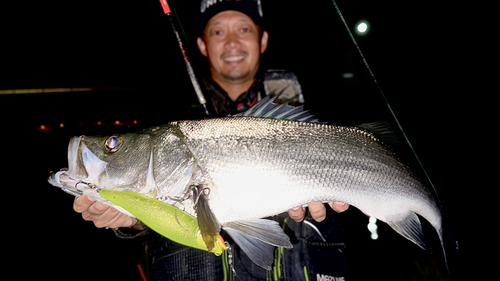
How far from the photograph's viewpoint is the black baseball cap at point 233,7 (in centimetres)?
261

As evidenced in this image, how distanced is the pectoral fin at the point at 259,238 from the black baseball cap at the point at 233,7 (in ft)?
7.23

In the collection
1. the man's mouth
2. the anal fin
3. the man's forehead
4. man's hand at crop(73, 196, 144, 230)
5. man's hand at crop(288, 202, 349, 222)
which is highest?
the man's forehead

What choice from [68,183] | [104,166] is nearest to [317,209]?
[104,166]

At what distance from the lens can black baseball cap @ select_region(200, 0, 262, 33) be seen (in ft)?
8.57

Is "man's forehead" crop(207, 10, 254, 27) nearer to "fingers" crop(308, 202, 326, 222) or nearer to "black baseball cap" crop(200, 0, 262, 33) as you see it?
"black baseball cap" crop(200, 0, 262, 33)

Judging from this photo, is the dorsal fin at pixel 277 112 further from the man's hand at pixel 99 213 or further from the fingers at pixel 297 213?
the man's hand at pixel 99 213

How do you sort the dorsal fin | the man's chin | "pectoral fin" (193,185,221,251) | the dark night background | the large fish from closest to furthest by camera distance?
"pectoral fin" (193,185,221,251)
the large fish
the dorsal fin
the man's chin
the dark night background

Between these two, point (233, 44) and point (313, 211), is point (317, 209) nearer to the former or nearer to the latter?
point (313, 211)

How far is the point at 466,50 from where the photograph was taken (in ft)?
38.0

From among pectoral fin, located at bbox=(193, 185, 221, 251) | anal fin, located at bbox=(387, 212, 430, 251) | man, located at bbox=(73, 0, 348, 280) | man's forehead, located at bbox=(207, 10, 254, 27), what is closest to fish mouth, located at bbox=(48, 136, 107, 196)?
man, located at bbox=(73, 0, 348, 280)

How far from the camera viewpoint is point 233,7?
2.61 m

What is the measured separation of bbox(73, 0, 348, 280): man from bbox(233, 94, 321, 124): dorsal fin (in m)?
0.52

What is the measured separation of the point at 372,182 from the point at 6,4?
793 inches

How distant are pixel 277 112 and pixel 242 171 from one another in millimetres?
423
